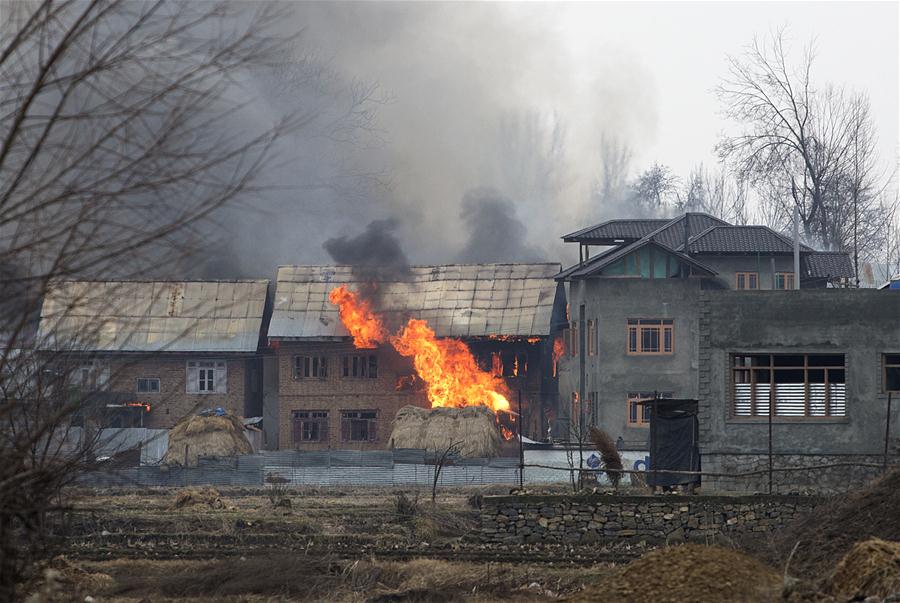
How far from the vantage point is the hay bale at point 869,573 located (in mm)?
12032

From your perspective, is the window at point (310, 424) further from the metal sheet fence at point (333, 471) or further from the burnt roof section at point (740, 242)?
the burnt roof section at point (740, 242)

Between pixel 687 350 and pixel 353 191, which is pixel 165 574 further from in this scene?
pixel 353 191

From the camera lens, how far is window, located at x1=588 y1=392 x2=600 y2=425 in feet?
163

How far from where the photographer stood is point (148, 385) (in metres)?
57.8

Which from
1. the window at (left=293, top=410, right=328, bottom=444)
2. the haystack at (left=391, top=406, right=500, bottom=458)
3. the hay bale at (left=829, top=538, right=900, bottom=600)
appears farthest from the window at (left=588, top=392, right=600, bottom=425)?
the hay bale at (left=829, top=538, right=900, bottom=600)

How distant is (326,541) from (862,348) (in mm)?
14432

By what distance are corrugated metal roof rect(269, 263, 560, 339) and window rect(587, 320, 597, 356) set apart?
4.41 meters

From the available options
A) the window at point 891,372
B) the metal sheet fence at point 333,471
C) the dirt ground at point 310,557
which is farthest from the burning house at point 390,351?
the window at point 891,372

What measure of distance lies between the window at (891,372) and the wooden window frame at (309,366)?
32.9 meters

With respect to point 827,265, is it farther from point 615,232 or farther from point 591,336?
point 591,336

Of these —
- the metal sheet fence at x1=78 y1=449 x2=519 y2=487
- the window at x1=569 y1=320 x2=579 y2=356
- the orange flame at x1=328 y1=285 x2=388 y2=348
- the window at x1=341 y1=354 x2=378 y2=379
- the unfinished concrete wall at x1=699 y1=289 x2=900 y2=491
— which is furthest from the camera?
the window at x1=341 y1=354 x2=378 y2=379

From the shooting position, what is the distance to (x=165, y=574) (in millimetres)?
20109

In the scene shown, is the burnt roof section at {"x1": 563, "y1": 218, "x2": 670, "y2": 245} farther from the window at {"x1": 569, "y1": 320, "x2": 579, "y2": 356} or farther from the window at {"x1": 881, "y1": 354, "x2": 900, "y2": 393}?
the window at {"x1": 881, "y1": 354, "x2": 900, "y2": 393}

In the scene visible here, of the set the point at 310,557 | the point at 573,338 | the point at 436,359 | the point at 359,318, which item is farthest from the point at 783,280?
the point at 310,557
